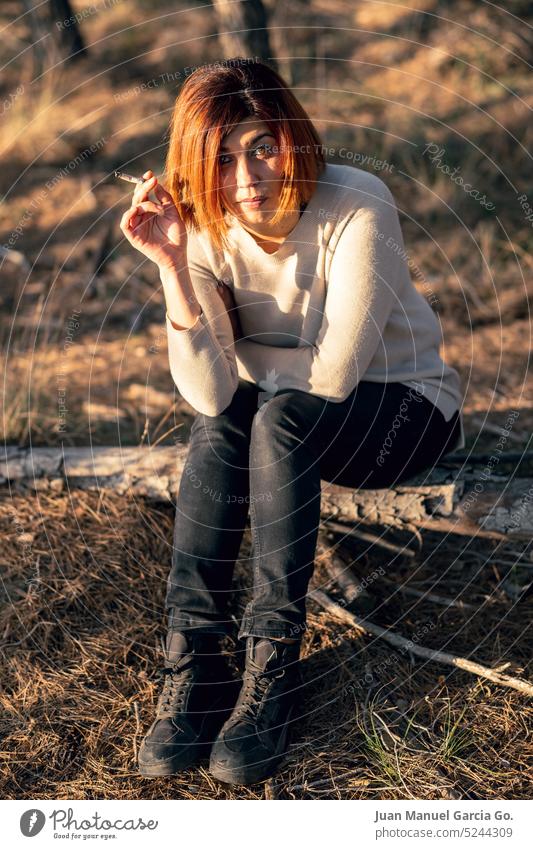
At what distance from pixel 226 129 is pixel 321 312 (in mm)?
540

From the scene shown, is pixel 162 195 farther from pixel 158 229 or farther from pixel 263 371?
pixel 263 371

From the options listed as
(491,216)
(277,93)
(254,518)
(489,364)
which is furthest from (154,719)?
(491,216)

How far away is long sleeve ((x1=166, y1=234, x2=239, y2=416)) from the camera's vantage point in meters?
2.33

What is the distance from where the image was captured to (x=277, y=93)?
7.28 ft

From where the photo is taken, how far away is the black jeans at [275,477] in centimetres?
216

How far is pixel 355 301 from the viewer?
2297 mm

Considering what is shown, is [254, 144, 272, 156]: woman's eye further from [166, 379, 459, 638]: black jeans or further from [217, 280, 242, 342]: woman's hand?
[166, 379, 459, 638]: black jeans

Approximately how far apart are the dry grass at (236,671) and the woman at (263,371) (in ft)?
0.40

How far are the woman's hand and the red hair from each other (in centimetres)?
21
